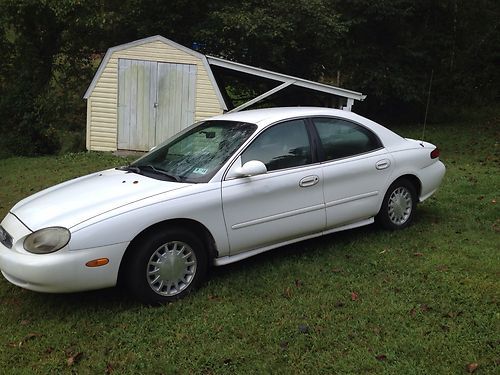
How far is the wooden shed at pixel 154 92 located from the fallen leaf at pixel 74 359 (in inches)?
390

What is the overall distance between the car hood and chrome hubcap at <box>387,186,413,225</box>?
252cm

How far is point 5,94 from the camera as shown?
17.3 meters

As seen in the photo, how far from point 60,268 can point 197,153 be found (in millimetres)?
1661

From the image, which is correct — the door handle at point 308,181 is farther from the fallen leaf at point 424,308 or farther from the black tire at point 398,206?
the fallen leaf at point 424,308

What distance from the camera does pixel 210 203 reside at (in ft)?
14.3

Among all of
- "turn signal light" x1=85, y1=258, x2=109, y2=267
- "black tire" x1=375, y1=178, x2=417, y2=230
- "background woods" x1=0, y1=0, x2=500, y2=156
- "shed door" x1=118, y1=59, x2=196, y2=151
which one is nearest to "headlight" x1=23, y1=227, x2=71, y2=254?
"turn signal light" x1=85, y1=258, x2=109, y2=267

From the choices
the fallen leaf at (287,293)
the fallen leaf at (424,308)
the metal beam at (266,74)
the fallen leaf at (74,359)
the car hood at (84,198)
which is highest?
the metal beam at (266,74)

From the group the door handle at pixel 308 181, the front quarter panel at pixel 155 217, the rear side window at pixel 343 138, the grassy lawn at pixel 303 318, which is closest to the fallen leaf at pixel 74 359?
the grassy lawn at pixel 303 318

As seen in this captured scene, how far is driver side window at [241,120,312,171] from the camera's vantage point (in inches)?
189

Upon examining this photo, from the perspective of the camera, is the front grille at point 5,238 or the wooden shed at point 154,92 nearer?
the front grille at point 5,238

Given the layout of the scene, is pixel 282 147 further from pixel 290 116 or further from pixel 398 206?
pixel 398 206

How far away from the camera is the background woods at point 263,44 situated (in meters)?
16.5

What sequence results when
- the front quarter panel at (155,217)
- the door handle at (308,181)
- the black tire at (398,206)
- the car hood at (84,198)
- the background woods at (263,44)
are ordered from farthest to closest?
the background woods at (263,44) < the black tire at (398,206) < the door handle at (308,181) < the car hood at (84,198) < the front quarter panel at (155,217)

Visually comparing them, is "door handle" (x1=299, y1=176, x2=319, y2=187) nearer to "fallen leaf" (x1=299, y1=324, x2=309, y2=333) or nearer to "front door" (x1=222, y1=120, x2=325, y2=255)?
"front door" (x1=222, y1=120, x2=325, y2=255)
